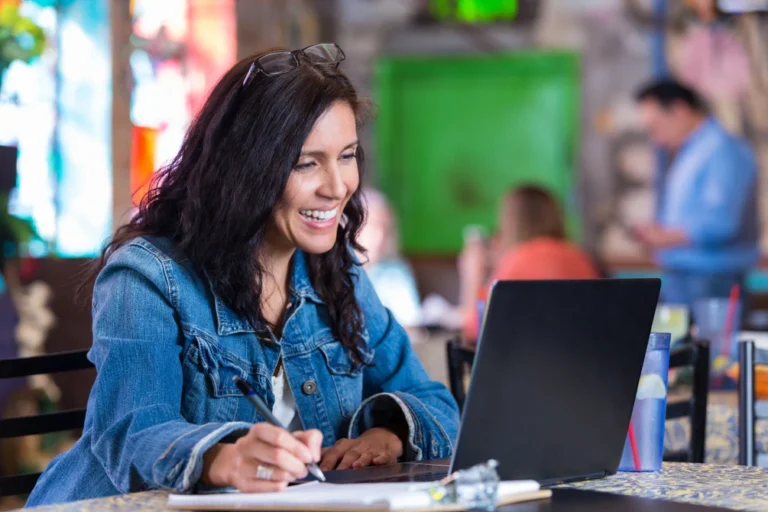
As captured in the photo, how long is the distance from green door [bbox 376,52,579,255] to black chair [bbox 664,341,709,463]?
5396 mm

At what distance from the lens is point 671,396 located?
246 centimetres

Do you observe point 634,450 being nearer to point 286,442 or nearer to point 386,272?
point 286,442

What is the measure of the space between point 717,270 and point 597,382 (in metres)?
4.44

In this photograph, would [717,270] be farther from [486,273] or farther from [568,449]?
[568,449]

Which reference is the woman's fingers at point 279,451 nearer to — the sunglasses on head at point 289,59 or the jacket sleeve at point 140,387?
the jacket sleeve at point 140,387

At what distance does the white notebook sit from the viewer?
1062 millimetres

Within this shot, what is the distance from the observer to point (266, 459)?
1145mm

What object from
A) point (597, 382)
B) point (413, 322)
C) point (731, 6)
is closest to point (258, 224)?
point (597, 382)

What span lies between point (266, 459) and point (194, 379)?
374mm

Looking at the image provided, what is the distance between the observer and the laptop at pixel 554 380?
1133 millimetres

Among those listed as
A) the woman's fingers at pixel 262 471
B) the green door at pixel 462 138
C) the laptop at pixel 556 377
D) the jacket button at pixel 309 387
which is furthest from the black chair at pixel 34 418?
the green door at pixel 462 138

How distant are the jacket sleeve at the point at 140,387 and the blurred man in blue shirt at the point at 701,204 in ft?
13.2

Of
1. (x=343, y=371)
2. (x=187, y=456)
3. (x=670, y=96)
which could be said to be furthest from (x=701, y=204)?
(x=187, y=456)

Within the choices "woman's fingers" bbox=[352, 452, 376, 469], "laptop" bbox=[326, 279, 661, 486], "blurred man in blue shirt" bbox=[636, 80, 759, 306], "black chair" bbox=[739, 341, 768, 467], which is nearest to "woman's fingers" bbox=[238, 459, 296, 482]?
"laptop" bbox=[326, 279, 661, 486]
